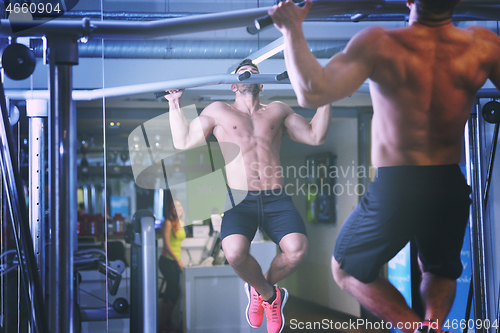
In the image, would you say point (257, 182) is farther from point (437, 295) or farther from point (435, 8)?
point (435, 8)

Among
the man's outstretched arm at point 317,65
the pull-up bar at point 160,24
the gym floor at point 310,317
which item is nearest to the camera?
the man's outstretched arm at point 317,65

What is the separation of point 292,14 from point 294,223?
1.33 metres

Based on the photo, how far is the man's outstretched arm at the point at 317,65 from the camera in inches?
37.9

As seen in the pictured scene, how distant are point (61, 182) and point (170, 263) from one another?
3458 mm

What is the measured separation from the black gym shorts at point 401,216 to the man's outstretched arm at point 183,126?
1.24 meters

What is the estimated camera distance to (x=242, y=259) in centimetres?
209

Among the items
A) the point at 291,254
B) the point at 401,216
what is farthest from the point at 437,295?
the point at 291,254

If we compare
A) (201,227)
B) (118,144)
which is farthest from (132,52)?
(201,227)

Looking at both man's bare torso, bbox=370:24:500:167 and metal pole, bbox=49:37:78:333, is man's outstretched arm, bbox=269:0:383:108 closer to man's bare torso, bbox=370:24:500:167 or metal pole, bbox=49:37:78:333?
man's bare torso, bbox=370:24:500:167

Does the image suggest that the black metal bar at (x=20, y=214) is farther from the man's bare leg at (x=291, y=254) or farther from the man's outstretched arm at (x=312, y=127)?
the man's outstretched arm at (x=312, y=127)

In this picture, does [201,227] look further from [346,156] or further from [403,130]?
[403,130]

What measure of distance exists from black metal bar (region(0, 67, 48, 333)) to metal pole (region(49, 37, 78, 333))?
0.13 ft

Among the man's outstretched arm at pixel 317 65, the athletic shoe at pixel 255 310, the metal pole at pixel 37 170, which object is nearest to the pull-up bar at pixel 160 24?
the man's outstretched arm at pixel 317 65

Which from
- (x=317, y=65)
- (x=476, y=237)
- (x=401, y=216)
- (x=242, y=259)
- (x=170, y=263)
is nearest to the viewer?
(x=317, y=65)
